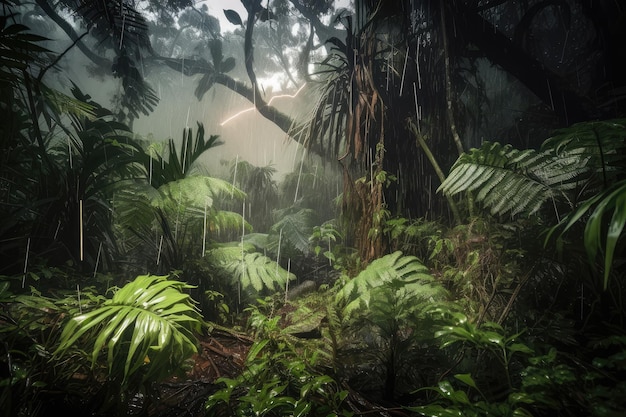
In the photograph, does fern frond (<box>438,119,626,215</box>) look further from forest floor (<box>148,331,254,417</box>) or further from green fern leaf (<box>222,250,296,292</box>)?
forest floor (<box>148,331,254,417</box>)

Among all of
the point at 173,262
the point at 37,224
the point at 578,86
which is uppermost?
the point at 578,86

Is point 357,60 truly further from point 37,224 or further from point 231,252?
point 37,224

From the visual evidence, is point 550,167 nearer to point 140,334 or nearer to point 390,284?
point 390,284

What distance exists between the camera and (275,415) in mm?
1225

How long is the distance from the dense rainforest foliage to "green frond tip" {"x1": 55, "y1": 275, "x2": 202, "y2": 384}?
0.05ft

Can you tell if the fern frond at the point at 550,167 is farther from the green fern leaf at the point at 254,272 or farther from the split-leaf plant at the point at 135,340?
the split-leaf plant at the point at 135,340

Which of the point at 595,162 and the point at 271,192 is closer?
the point at 595,162

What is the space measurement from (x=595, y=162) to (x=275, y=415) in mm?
2204

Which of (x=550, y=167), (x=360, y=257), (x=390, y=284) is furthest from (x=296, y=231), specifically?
(x=550, y=167)

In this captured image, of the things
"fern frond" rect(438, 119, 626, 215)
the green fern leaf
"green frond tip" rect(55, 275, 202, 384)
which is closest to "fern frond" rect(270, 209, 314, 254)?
the green fern leaf

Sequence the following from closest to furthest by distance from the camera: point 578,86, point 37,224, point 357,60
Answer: point 37,224 < point 357,60 < point 578,86

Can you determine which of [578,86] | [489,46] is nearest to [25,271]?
[489,46]

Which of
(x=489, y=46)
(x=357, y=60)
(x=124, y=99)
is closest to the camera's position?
(x=357, y=60)

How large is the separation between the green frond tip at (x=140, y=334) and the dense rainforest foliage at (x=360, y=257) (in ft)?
0.05
